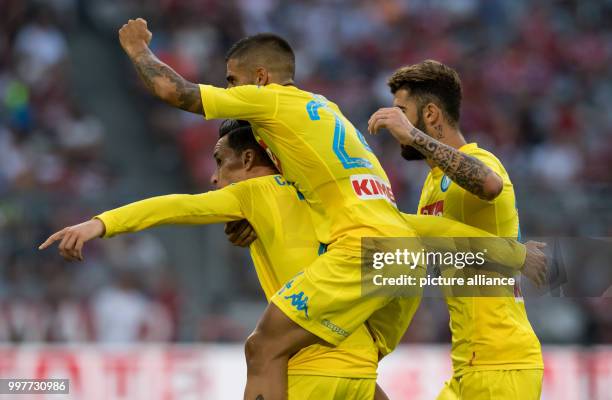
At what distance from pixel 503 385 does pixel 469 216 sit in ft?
2.84

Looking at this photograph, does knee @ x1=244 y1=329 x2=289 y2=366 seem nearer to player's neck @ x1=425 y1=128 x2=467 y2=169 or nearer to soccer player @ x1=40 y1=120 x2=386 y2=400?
soccer player @ x1=40 y1=120 x2=386 y2=400

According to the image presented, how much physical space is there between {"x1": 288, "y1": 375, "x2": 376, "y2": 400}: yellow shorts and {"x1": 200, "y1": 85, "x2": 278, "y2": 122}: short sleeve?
1.25 meters

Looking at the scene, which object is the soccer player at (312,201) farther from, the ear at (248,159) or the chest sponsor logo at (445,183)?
the chest sponsor logo at (445,183)

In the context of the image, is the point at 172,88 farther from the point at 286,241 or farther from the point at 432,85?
the point at 432,85

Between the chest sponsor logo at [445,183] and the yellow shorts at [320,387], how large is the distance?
1.16 metres

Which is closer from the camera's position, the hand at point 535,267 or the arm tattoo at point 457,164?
the arm tattoo at point 457,164

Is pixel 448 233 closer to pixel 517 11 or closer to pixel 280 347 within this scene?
pixel 280 347

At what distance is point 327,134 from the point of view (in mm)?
5594

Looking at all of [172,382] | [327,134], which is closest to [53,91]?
[172,382]

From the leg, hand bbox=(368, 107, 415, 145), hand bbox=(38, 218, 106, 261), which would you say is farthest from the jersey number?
hand bbox=(38, 218, 106, 261)

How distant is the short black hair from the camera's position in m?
5.94

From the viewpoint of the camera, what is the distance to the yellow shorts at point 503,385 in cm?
577

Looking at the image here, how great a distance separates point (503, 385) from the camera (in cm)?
578

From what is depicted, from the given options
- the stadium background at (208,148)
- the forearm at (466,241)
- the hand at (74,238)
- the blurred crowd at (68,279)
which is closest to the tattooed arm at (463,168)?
Result: the forearm at (466,241)
